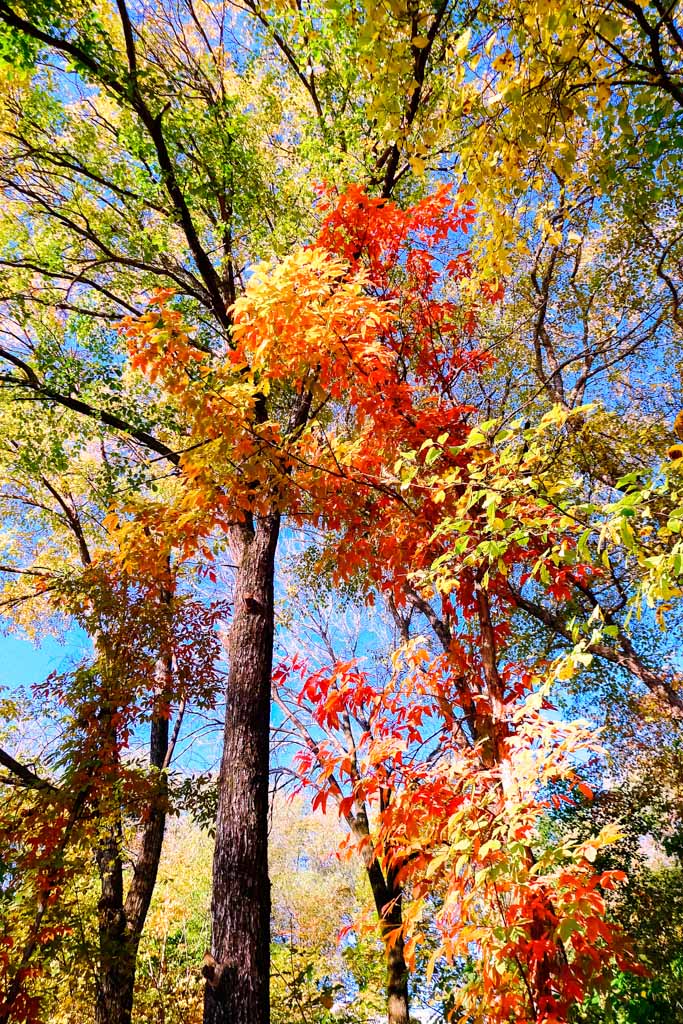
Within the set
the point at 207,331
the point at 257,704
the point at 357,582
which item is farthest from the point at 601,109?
the point at 357,582

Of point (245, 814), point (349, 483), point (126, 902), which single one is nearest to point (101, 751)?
point (126, 902)

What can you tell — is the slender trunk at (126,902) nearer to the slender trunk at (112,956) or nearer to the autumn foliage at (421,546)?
the slender trunk at (112,956)

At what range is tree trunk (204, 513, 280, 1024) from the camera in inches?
116

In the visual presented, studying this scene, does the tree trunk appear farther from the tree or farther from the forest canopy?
the tree

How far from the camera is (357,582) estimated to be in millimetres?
8594

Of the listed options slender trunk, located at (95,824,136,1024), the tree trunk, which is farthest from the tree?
the tree trunk

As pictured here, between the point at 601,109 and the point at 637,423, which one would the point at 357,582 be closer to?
the point at 637,423

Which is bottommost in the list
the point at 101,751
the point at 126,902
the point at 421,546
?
the point at 126,902

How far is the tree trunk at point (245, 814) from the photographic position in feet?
9.66

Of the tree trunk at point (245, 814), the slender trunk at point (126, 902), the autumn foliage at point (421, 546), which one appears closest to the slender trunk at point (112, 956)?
the slender trunk at point (126, 902)

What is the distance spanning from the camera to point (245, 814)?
11.3 ft

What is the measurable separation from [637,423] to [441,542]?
6246 millimetres

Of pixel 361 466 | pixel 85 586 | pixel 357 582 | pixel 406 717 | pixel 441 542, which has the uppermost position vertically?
pixel 357 582

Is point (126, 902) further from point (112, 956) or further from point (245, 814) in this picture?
point (245, 814)
